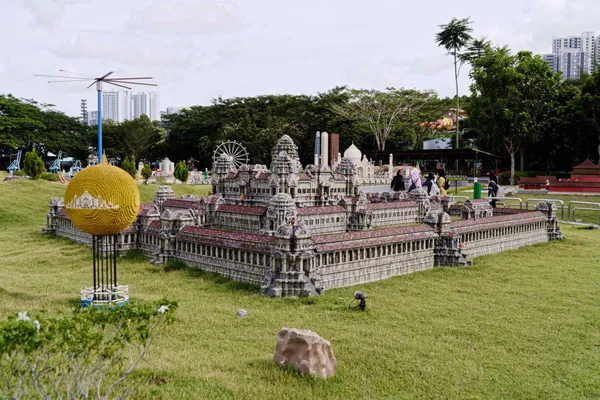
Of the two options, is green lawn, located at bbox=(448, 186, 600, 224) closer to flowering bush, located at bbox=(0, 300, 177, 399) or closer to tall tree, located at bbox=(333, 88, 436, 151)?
tall tree, located at bbox=(333, 88, 436, 151)

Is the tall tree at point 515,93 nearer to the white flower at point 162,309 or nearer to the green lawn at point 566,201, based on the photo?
the green lawn at point 566,201

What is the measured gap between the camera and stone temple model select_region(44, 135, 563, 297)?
49.4 ft

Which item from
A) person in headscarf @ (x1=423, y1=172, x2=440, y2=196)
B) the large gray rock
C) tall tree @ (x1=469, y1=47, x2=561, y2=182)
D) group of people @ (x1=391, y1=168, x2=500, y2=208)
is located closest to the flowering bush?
the large gray rock

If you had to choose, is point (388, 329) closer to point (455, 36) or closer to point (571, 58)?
point (455, 36)

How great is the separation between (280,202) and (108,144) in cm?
6189

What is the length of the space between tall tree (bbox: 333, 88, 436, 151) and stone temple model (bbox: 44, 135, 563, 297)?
42.0m

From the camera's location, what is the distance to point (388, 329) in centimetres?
1168

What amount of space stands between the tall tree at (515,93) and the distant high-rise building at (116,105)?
136504 mm

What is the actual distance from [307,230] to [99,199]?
5.39m

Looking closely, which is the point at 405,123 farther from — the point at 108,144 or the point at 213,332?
the point at 213,332

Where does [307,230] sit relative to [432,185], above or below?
below

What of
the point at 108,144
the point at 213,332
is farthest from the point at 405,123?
the point at 213,332

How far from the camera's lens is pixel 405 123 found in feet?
236

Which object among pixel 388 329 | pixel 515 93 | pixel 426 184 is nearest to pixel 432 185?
pixel 426 184
